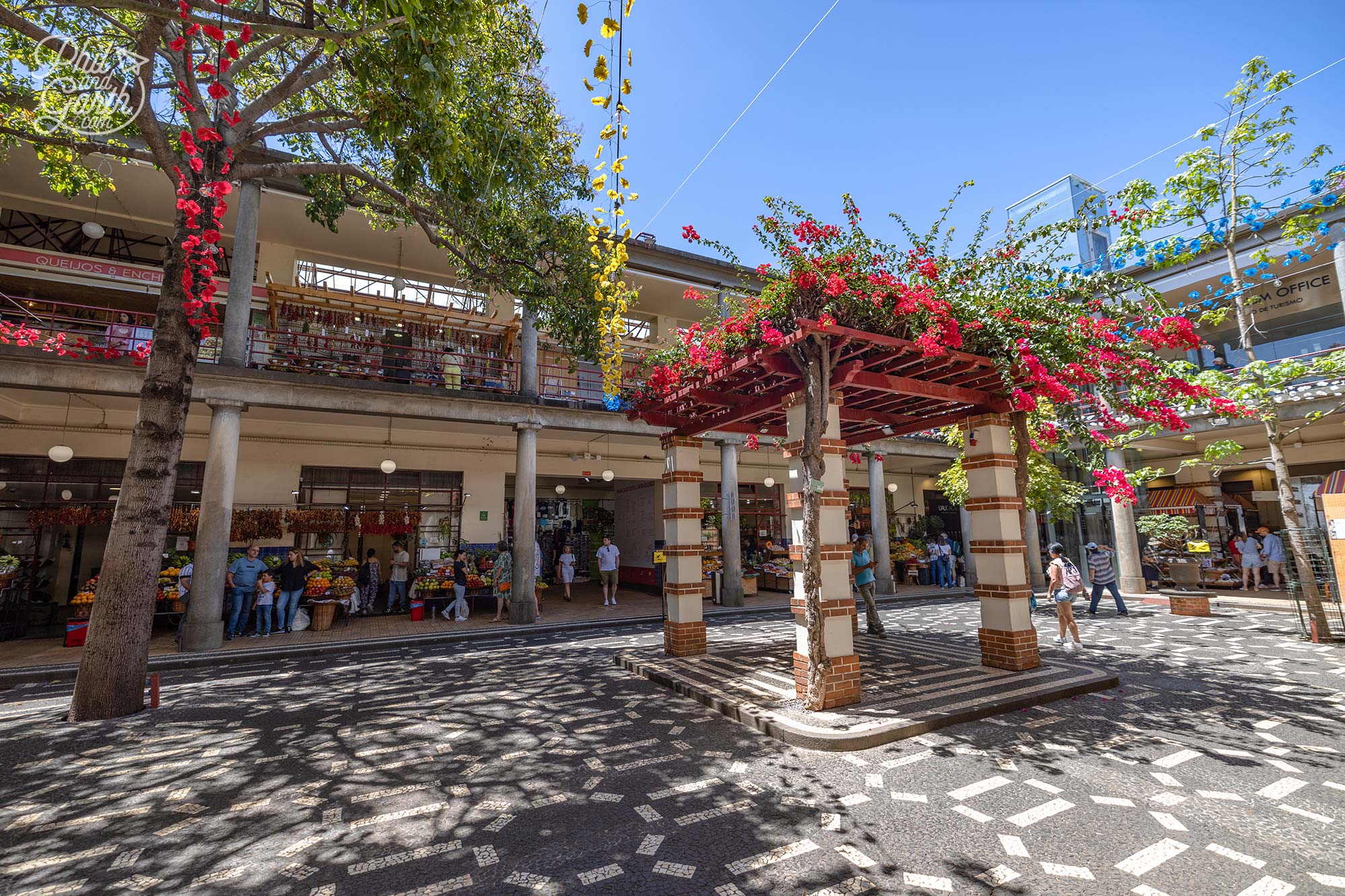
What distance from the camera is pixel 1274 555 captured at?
1507 centimetres

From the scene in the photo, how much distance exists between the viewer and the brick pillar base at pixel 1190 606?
11430 mm

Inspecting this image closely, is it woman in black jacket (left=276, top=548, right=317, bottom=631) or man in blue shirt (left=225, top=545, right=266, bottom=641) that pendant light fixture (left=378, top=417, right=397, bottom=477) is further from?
man in blue shirt (left=225, top=545, right=266, bottom=641)

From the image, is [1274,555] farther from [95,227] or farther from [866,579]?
[95,227]

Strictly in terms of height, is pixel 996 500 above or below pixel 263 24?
below

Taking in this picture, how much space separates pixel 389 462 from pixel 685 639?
344 inches

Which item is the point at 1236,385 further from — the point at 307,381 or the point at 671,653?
the point at 307,381

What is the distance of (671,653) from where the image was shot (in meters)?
8.23

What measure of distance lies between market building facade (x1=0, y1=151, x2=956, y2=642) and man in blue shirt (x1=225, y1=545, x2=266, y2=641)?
0.72 m

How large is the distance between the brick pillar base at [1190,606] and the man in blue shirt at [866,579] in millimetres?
6934

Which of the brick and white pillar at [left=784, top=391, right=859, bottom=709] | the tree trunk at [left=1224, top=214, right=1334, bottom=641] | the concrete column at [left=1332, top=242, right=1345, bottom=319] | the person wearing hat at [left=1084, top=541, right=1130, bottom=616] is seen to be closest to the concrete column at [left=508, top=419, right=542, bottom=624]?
the brick and white pillar at [left=784, top=391, right=859, bottom=709]

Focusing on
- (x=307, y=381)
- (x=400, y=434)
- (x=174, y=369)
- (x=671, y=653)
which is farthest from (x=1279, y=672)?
(x=400, y=434)

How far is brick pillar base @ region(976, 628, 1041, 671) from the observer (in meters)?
6.71

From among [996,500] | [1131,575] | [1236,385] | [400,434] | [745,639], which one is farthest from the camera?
[1131,575]

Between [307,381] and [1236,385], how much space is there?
15.6 metres
